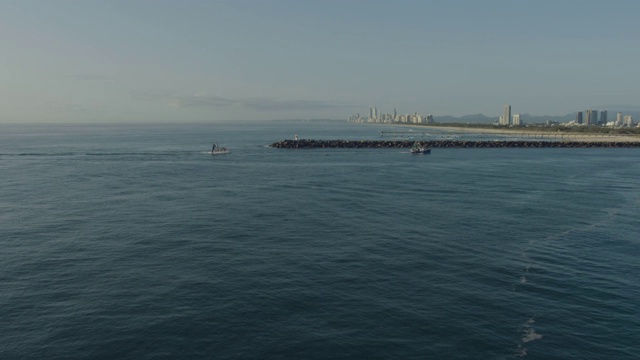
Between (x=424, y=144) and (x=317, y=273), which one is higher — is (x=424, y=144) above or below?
above

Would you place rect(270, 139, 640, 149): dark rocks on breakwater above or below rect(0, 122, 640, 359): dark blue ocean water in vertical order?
Result: above

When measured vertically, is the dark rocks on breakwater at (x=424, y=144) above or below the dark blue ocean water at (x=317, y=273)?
above

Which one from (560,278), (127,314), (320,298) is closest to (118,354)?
(127,314)

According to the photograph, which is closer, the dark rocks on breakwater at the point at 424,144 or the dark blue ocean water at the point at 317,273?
the dark blue ocean water at the point at 317,273

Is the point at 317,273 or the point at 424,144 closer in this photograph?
the point at 317,273

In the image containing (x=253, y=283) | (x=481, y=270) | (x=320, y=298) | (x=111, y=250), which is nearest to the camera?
(x=320, y=298)

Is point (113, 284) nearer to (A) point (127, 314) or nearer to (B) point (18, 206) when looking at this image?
(A) point (127, 314)

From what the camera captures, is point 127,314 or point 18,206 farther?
point 18,206

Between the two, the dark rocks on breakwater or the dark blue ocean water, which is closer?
the dark blue ocean water
